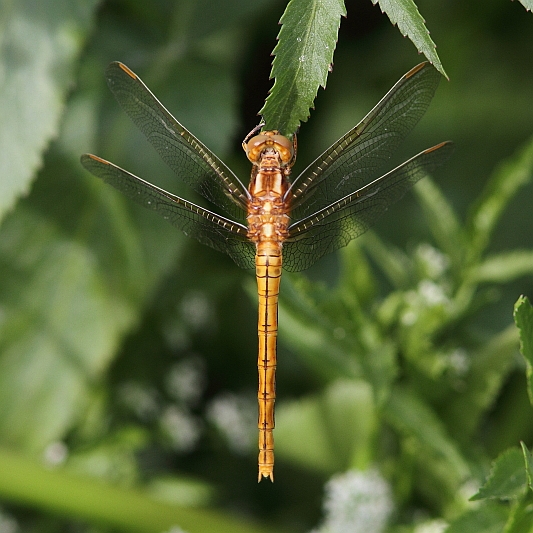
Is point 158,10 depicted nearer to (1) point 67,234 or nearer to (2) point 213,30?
(2) point 213,30

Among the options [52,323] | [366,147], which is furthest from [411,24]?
[52,323]

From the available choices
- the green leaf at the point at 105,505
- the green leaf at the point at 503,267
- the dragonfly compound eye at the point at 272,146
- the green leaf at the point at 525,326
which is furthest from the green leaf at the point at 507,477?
the green leaf at the point at 105,505

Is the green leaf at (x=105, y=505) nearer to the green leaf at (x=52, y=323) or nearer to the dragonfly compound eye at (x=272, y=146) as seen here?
the green leaf at (x=52, y=323)

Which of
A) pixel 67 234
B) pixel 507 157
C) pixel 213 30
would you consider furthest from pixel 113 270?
pixel 507 157

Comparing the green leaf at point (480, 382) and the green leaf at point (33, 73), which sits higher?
the green leaf at point (33, 73)

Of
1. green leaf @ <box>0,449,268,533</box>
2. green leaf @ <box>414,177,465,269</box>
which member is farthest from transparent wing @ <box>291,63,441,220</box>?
green leaf @ <box>0,449,268,533</box>

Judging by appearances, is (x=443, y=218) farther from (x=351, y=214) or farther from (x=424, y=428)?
(x=424, y=428)

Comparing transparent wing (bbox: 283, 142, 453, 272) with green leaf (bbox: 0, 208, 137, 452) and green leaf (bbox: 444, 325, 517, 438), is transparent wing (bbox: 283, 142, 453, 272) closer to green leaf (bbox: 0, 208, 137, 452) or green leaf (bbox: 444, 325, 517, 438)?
green leaf (bbox: 444, 325, 517, 438)
